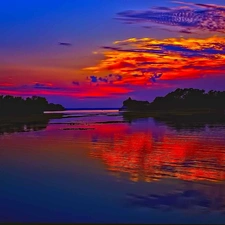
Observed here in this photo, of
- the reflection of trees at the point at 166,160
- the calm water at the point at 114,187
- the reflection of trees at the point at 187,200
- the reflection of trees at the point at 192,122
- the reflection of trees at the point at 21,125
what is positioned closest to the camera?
the calm water at the point at 114,187

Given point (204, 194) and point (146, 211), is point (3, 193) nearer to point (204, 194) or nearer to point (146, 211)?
point (146, 211)

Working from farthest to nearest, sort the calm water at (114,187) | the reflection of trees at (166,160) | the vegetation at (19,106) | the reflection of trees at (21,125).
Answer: the vegetation at (19,106)
the reflection of trees at (21,125)
the reflection of trees at (166,160)
the calm water at (114,187)

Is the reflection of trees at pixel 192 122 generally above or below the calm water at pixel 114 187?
above

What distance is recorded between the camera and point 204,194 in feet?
49.4

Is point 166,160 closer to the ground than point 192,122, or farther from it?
closer to the ground

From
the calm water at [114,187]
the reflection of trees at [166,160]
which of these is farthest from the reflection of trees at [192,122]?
the calm water at [114,187]

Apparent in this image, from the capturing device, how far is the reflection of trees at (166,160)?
756 inches

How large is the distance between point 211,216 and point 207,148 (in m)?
17.9

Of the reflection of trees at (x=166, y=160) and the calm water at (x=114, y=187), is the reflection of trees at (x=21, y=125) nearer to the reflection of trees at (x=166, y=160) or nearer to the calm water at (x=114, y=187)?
the reflection of trees at (x=166, y=160)

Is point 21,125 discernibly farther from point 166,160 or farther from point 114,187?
point 114,187

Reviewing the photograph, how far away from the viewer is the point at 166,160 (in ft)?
78.3

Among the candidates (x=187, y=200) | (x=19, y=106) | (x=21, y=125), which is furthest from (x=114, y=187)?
(x=19, y=106)

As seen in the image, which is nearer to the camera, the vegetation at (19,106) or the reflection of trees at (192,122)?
the reflection of trees at (192,122)

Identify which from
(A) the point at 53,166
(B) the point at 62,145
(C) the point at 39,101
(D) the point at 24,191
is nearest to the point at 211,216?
(D) the point at 24,191
